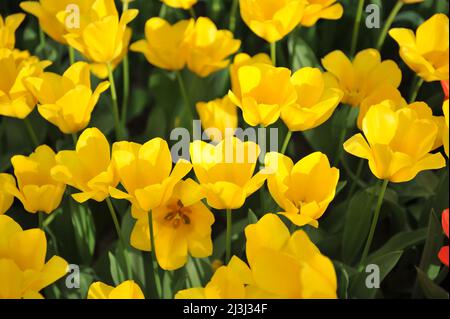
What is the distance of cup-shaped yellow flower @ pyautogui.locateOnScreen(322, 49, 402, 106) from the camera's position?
4.59 feet

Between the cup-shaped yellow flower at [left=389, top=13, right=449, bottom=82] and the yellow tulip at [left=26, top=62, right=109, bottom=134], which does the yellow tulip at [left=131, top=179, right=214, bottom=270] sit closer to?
the yellow tulip at [left=26, top=62, right=109, bottom=134]


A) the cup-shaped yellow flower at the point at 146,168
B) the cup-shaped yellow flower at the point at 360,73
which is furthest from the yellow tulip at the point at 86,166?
the cup-shaped yellow flower at the point at 360,73

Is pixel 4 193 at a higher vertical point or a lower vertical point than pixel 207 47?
lower

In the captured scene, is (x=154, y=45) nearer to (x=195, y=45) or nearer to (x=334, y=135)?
(x=195, y=45)

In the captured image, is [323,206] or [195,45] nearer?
[323,206]

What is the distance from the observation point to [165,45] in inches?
59.8

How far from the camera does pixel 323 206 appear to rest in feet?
3.64

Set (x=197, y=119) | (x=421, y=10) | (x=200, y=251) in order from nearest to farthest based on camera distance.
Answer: (x=200, y=251) < (x=197, y=119) < (x=421, y=10)

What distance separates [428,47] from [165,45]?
1.74 feet

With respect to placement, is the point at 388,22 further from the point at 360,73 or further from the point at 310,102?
the point at 310,102

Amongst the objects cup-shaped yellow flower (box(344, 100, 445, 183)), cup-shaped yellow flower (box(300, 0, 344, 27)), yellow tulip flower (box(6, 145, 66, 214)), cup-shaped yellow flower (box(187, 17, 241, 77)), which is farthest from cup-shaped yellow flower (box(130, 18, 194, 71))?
cup-shaped yellow flower (box(344, 100, 445, 183))

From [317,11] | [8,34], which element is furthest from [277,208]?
[8,34]
